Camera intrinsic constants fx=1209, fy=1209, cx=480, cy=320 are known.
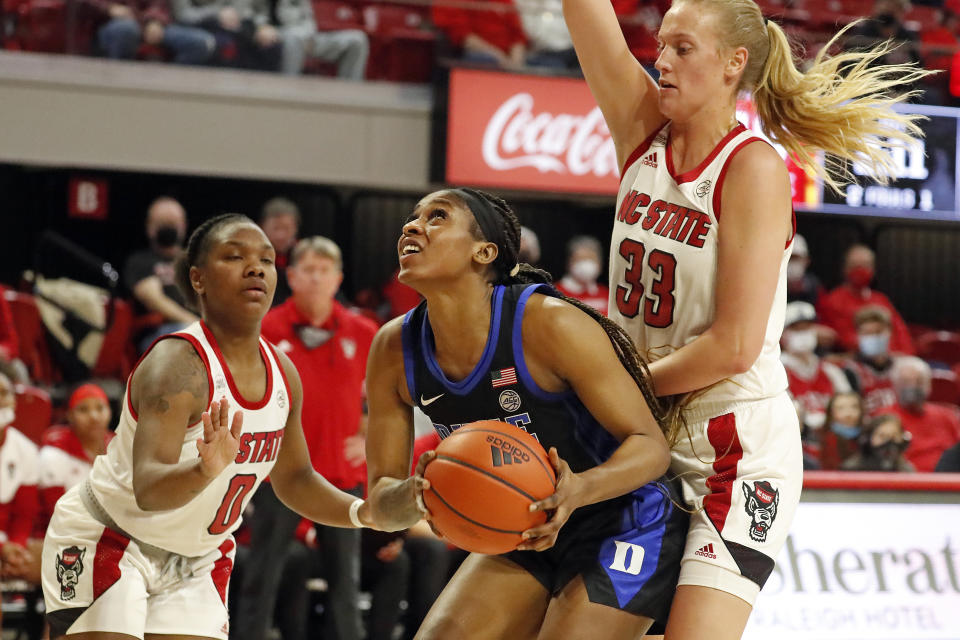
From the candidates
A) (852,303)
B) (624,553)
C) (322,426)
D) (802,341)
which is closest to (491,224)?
(624,553)

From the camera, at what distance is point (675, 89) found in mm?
2857

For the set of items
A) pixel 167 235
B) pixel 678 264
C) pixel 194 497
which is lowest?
pixel 194 497

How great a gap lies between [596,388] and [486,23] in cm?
710

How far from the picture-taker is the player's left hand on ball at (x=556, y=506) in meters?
2.44

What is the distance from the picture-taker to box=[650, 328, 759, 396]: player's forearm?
8.87ft

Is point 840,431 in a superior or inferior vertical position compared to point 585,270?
inferior

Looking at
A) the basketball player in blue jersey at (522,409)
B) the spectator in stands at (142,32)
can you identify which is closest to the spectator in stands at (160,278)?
the spectator in stands at (142,32)

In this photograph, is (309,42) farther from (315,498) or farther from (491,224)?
(491,224)

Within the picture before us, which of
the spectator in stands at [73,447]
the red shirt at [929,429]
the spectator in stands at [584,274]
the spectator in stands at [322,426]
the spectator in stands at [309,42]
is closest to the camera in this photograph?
the spectator in stands at [322,426]

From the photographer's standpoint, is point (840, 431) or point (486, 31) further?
point (486, 31)

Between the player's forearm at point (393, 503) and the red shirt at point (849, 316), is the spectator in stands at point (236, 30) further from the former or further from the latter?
the player's forearm at point (393, 503)

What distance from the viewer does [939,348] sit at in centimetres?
1010

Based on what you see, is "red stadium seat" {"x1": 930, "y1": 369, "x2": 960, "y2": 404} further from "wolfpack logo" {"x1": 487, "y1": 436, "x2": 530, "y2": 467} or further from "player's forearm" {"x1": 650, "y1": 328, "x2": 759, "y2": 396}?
"wolfpack logo" {"x1": 487, "y1": 436, "x2": 530, "y2": 467}

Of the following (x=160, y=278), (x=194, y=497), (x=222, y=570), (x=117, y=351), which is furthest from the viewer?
(x=117, y=351)
